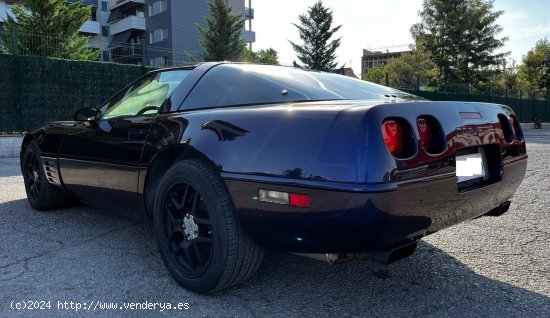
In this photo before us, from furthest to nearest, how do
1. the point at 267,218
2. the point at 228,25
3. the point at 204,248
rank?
the point at 228,25 < the point at 204,248 < the point at 267,218

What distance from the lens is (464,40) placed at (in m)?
37.7

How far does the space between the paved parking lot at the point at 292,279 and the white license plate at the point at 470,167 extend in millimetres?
689

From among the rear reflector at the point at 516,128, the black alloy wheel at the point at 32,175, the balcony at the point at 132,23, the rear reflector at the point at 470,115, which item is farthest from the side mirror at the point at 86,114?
the balcony at the point at 132,23

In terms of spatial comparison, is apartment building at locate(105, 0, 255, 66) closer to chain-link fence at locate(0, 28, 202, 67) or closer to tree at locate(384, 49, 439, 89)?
tree at locate(384, 49, 439, 89)

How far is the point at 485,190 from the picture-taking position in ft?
7.75

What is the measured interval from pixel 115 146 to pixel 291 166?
1591 millimetres

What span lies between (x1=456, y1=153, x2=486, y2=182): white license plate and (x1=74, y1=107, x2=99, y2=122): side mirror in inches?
105

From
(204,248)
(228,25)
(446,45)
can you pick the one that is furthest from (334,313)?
(446,45)

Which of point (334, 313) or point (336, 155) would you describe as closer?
point (336, 155)

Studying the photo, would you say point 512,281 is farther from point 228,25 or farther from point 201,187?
point 228,25

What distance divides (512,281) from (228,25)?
1097 inches

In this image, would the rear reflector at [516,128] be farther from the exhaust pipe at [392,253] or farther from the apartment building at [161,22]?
the apartment building at [161,22]

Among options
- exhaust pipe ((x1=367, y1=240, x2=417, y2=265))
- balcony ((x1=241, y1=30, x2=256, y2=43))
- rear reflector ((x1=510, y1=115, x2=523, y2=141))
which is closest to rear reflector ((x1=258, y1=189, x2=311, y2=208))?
exhaust pipe ((x1=367, y1=240, x2=417, y2=265))

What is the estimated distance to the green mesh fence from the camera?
10703 millimetres
